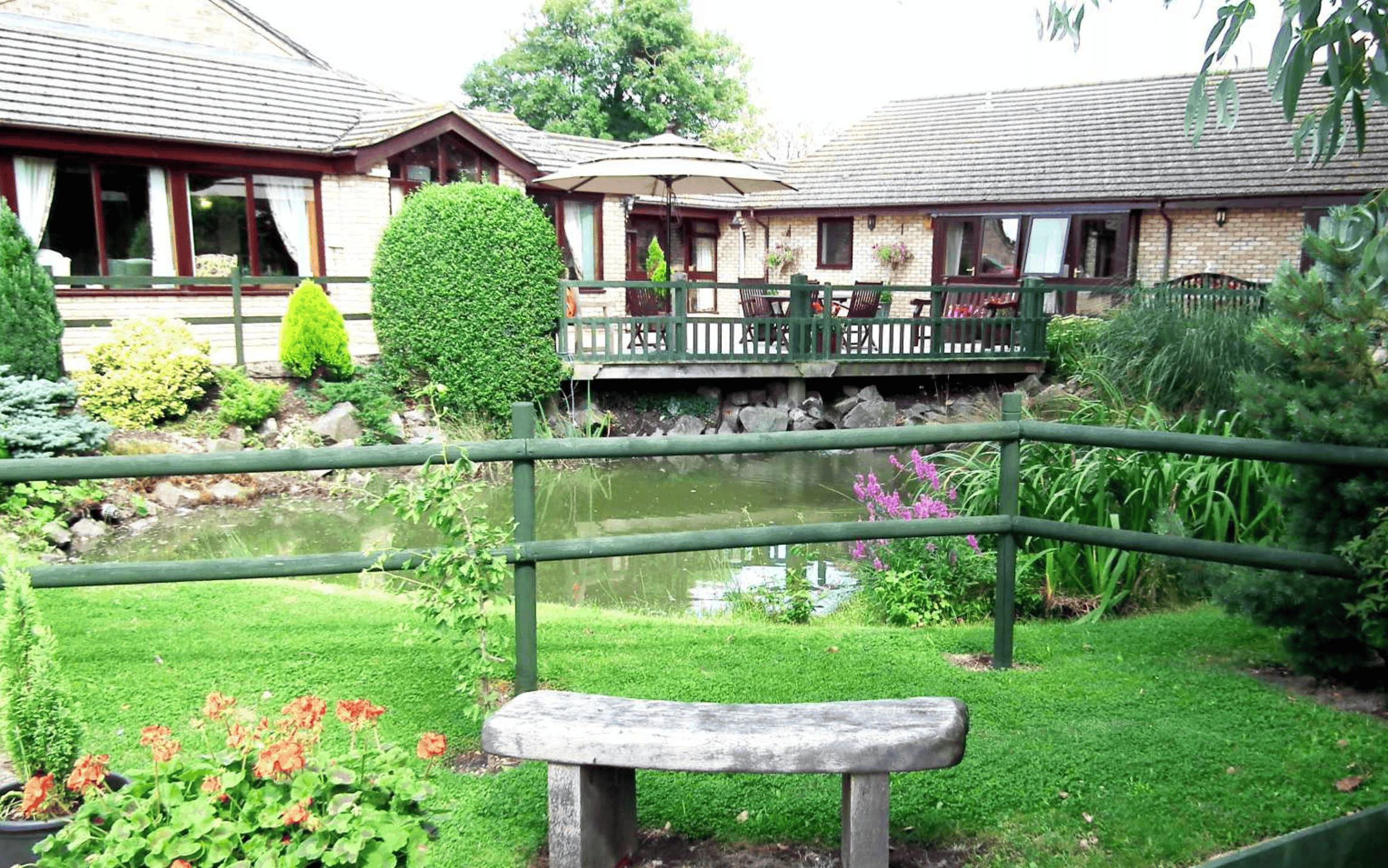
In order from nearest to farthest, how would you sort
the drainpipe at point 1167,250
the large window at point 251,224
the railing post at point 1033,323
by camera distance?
the railing post at point 1033,323
the large window at point 251,224
the drainpipe at point 1167,250

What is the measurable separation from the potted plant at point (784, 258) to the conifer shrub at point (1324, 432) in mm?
22019

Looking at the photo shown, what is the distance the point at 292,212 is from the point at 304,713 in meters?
15.8

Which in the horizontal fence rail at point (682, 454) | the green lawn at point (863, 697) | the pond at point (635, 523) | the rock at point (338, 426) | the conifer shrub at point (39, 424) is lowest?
the pond at point (635, 523)

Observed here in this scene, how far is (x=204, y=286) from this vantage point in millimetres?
15508

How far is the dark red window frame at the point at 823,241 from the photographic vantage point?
2542 cm

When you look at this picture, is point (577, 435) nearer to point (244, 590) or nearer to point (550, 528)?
point (550, 528)

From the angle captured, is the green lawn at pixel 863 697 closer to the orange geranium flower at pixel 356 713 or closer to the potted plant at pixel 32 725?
the orange geranium flower at pixel 356 713

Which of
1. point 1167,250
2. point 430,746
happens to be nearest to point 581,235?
point 1167,250

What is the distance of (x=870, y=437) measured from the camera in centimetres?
414

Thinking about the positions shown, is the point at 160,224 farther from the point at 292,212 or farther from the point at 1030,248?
the point at 1030,248

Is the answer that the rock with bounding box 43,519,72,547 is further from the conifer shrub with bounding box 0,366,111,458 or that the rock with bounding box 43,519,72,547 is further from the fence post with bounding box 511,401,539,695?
the fence post with bounding box 511,401,539,695

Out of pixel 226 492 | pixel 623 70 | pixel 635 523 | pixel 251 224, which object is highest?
pixel 623 70

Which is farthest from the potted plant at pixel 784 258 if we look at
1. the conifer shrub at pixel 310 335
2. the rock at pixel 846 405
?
the conifer shrub at pixel 310 335

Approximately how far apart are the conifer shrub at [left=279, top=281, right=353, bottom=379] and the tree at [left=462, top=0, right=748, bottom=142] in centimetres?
2783
